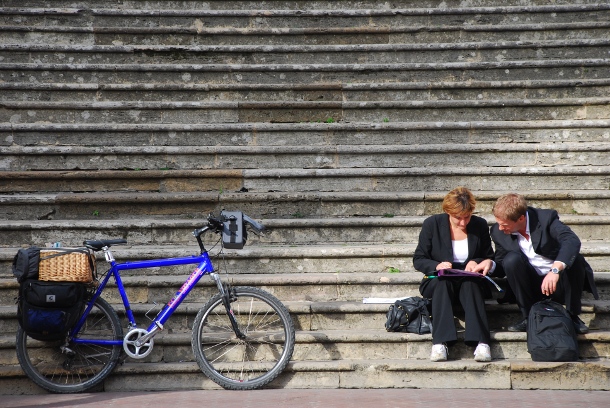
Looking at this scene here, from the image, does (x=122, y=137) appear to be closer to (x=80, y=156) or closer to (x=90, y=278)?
(x=80, y=156)

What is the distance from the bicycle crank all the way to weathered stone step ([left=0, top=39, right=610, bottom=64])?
468 centimetres

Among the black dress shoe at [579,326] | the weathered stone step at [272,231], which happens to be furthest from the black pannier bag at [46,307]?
the black dress shoe at [579,326]

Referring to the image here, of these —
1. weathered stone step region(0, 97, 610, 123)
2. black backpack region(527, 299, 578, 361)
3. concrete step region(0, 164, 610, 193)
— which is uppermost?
weathered stone step region(0, 97, 610, 123)

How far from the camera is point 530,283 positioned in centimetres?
568

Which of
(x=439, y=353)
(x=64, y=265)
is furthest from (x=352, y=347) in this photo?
(x=64, y=265)

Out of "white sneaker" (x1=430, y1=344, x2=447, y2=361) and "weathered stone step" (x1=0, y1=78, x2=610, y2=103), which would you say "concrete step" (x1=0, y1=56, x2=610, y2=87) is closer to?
"weathered stone step" (x1=0, y1=78, x2=610, y2=103)

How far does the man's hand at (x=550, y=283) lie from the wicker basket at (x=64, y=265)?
3.34m

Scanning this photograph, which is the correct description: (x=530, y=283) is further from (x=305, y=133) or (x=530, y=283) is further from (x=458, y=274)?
(x=305, y=133)

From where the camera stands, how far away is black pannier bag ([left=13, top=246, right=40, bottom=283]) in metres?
5.31

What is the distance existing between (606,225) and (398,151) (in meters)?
2.20

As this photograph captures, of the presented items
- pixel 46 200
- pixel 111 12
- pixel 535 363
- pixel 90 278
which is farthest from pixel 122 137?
pixel 535 363

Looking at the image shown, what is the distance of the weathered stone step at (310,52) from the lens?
917 centimetres

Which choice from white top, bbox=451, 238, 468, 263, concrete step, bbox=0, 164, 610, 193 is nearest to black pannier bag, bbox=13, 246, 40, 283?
concrete step, bbox=0, 164, 610, 193

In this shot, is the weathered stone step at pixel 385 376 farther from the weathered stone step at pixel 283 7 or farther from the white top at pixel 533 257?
the weathered stone step at pixel 283 7
